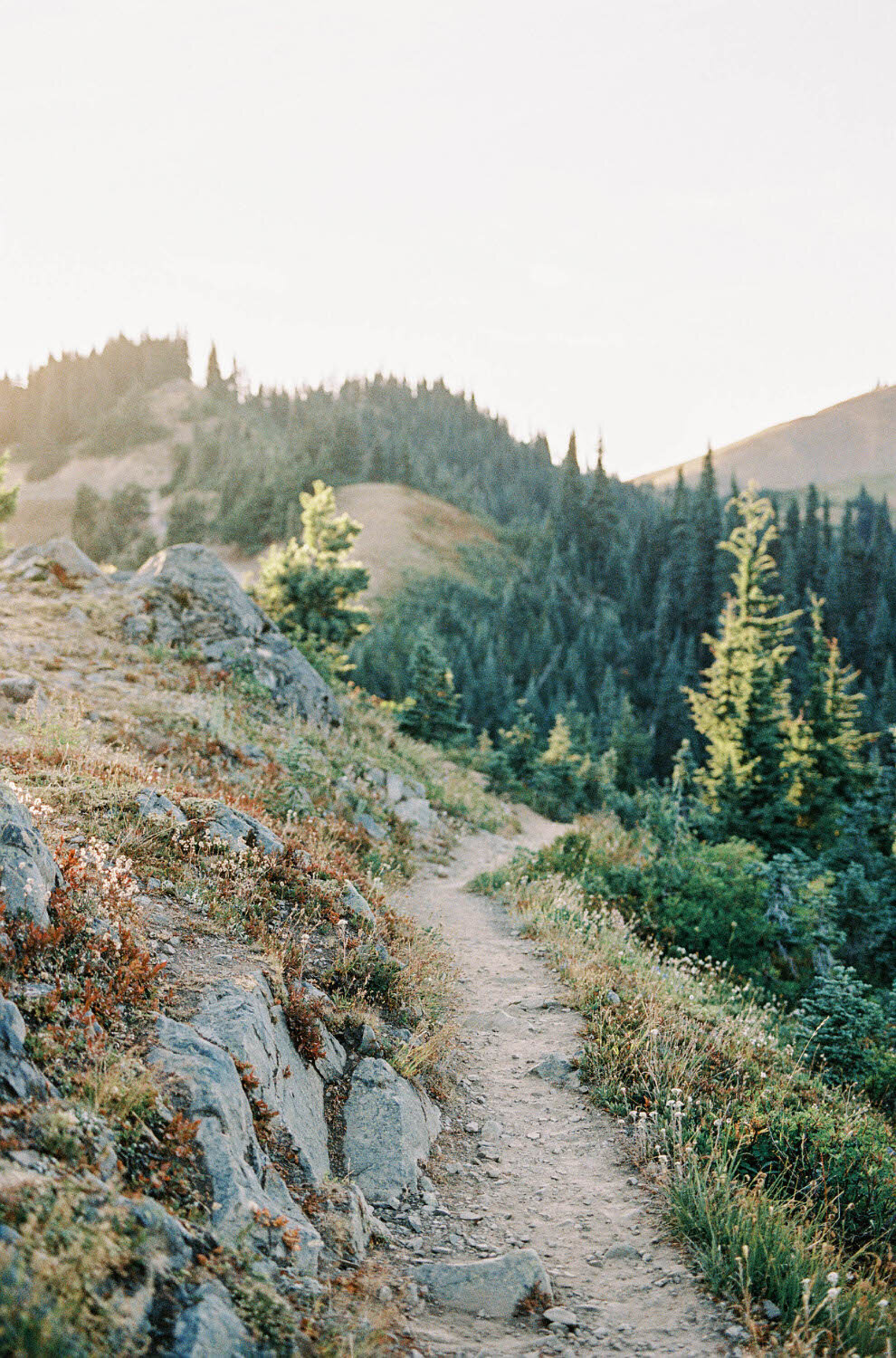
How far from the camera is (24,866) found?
4754mm

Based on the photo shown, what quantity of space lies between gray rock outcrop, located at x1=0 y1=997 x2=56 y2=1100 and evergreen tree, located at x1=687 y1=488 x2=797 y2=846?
2230cm

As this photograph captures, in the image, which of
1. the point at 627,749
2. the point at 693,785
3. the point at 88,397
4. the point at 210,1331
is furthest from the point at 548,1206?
the point at 88,397

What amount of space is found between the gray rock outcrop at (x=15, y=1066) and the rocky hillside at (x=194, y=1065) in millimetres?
10

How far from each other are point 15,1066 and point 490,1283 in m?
2.77

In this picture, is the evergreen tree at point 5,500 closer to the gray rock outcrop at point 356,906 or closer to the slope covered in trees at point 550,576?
the gray rock outcrop at point 356,906

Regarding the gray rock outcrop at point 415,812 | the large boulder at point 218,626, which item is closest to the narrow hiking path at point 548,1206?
the gray rock outcrop at point 415,812

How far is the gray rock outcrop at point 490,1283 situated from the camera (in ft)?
13.4

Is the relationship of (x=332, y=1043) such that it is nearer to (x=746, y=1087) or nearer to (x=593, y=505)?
(x=746, y=1087)

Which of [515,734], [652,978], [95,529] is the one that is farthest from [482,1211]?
[95,529]

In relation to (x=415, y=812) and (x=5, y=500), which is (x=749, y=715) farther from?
(x=5, y=500)

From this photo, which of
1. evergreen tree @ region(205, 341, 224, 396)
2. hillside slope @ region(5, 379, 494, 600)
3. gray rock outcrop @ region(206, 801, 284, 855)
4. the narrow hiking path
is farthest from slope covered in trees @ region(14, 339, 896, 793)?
the narrow hiking path

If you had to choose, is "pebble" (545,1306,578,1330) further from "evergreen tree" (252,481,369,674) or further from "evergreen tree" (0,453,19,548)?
"evergreen tree" (252,481,369,674)

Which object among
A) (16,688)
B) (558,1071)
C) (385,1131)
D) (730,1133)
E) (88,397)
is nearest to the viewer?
(385,1131)

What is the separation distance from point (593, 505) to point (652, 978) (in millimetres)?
91692
